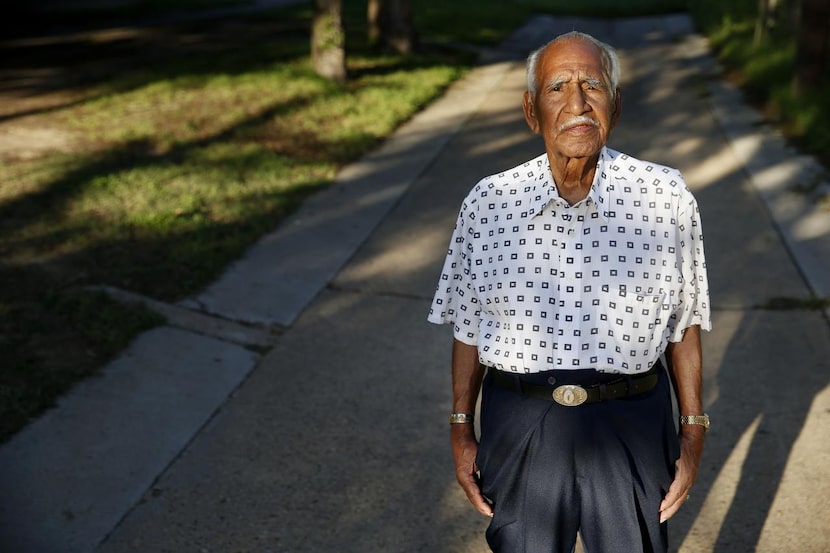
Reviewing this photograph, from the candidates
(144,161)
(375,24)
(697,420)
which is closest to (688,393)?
(697,420)

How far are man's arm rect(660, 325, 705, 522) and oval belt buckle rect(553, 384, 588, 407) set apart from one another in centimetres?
33

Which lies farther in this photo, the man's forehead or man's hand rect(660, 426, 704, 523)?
man's hand rect(660, 426, 704, 523)

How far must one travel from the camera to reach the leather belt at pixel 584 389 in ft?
7.92

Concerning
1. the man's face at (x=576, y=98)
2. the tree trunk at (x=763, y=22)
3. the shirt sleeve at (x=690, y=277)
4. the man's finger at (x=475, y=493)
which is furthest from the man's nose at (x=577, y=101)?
the tree trunk at (x=763, y=22)

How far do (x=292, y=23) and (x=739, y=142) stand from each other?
1347cm

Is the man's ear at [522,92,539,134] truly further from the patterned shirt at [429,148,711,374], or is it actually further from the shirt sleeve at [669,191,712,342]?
the shirt sleeve at [669,191,712,342]

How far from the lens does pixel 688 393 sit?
260 cm

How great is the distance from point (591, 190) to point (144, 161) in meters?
7.24

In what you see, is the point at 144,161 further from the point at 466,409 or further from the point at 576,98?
the point at 576,98

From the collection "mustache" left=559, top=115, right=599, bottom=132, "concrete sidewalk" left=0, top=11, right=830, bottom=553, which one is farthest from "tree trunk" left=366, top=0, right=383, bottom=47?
"mustache" left=559, top=115, right=599, bottom=132

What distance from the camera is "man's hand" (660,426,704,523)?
253cm

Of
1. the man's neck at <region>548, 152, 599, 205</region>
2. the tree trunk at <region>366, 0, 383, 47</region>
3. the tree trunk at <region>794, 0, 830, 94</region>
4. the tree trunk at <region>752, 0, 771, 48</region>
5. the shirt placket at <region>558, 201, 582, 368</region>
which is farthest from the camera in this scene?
the tree trunk at <region>366, 0, 383, 47</region>

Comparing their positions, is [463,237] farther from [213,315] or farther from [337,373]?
[213,315]

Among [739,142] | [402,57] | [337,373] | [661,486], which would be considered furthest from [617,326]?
[402,57]
